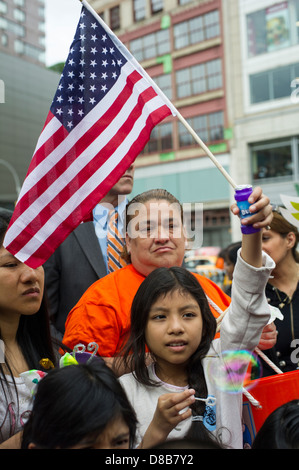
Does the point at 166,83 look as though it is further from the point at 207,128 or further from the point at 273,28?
the point at 273,28

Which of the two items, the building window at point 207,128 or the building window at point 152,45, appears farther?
the building window at point 152,45

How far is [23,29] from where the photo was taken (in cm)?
4050

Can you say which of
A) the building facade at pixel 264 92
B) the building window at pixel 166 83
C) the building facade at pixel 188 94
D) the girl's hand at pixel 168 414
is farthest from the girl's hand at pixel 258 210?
the building window at pixel 166 83

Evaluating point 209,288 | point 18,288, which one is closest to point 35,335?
point 18,288

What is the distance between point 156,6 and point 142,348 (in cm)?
2886

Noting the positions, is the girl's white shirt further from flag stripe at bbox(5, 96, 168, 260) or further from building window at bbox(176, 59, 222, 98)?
building window at bbox(176, 59, 222, 98)

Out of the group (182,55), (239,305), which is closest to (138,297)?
(239,305)

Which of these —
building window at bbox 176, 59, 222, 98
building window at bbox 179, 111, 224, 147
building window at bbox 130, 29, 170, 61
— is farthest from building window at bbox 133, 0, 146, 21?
building window at bbox 179, 111, 224, 147

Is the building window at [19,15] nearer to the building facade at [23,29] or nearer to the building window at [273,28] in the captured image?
the building facade at [23,29]

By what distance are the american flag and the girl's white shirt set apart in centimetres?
91

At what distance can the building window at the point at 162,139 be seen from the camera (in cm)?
2636

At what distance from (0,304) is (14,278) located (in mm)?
114

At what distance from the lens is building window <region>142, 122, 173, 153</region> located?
26359mm

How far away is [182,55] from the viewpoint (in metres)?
26.4
